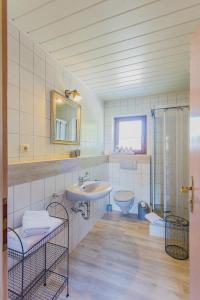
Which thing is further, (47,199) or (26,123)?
(47,199)

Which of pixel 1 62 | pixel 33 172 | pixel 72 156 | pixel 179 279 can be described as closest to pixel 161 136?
pixel 72 156

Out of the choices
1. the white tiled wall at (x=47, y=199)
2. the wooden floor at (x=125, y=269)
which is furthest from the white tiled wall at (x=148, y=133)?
the wooden floor at (x=125, y=269)

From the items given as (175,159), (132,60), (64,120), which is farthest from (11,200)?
(175,159)

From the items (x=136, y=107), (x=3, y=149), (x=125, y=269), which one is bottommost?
(x=125, y=269)

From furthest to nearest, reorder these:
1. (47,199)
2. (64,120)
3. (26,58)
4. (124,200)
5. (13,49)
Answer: (124,200), (64,120), (47,199), (26,58), (13,49)

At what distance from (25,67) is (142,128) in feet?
7.67

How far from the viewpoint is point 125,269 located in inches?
67.7

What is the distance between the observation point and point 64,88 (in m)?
2.07

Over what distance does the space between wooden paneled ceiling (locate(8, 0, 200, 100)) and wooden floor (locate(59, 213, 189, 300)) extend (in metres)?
2.20

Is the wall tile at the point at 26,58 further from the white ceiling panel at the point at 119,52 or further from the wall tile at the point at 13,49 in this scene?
the white ceiling panel at the point at 119,52

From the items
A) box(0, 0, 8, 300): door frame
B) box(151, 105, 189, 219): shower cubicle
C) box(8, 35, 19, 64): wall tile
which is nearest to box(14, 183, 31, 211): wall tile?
box(0, 0, 8, 300): door frame

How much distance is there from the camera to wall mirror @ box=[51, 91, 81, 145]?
6.09 feet

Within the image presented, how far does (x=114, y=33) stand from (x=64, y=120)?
1043 millimetres

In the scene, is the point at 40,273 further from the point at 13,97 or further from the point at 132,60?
the point at 132,60
